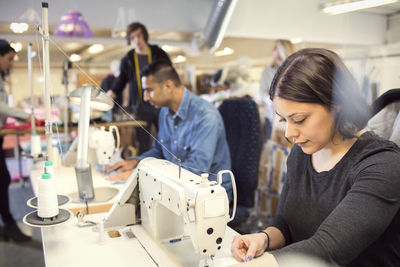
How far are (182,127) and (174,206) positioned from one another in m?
0.94

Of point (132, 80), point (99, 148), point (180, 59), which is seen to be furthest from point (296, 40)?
point (99, 148)

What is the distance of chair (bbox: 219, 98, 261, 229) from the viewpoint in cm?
179

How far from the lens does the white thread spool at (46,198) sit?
107 centimetres

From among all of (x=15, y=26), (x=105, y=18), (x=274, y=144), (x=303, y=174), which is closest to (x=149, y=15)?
(x=105, y=18)

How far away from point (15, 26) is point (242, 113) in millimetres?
1155

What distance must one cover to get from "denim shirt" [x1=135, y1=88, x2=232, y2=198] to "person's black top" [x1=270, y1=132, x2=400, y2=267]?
52cm

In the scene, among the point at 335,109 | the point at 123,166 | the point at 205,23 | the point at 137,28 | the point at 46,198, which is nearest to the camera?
the point at 335,109

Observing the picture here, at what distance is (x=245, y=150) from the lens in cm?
183

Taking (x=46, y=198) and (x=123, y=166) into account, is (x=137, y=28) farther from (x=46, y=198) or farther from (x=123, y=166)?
(x=46, y=198)

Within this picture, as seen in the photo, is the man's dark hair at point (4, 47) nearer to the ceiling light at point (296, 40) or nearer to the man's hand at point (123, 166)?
the man's hand at point (123, 166)

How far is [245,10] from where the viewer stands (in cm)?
420

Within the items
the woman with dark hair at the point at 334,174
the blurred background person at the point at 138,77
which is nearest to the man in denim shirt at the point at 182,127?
the blurred background person at the point at 138,77

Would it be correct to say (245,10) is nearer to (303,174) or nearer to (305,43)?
(305,43)

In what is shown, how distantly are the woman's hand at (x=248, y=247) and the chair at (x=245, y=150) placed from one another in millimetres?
647
